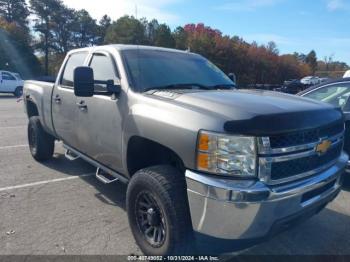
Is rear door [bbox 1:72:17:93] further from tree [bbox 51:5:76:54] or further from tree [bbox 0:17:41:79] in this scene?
tree [bbox 51:5:76:54]

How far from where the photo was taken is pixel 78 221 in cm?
396

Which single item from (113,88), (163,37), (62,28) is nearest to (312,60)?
(163,37)

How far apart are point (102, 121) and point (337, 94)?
12.3 feet

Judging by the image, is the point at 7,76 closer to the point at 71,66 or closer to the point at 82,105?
the point at 71,66

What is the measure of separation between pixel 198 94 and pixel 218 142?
0.78 metres

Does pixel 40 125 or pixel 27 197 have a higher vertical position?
pixel 40 125

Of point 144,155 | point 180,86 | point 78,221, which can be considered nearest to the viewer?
point 144,155

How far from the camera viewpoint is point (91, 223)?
3.92 meters

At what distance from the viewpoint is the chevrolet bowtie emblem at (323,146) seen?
2.94 meters

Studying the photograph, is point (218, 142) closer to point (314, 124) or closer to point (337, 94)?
point (314, 124)

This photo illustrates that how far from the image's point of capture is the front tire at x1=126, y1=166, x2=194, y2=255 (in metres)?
2.76

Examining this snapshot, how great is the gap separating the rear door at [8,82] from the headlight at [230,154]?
25035 millimetres

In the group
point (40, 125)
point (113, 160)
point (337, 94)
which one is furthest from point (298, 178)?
point (40, 125)

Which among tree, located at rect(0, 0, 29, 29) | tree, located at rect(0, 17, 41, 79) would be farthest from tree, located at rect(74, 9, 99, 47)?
tree, located at rect(0, 17, 41, 79)
